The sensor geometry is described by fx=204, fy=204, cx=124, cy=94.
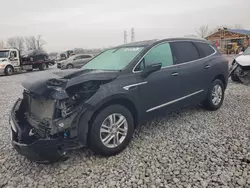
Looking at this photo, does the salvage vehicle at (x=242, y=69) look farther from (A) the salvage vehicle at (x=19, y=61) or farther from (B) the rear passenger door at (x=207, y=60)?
(A) the salvage vehicle at (x=19, y=61)

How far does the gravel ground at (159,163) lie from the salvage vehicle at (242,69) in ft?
15.5

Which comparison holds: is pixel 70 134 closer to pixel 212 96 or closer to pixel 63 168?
pixel 63 168

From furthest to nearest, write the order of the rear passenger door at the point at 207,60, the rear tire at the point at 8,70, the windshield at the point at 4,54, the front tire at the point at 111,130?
the windshield at the point at 4,54
the rear tire at the point at 8,70
the rear passenger door at the point at 207,60
the front tire at the point at 111,130

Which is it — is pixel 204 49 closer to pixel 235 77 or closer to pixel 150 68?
pixel 150 68

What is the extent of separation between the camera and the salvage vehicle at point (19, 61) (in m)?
16.7

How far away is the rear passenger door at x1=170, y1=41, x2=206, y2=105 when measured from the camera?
3.78 metres

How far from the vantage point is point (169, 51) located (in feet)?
12.1

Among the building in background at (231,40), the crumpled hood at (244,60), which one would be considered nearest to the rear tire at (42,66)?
the crumpled hood at (244,60)

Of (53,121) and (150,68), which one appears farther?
(150,68)

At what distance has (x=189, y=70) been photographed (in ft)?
12.7

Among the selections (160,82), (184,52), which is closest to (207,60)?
(184,52)

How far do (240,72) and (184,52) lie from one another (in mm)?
5345

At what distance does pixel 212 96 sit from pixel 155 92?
189 centimetres

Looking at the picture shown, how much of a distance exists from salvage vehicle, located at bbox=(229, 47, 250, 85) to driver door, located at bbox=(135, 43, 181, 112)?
5.39 meters
